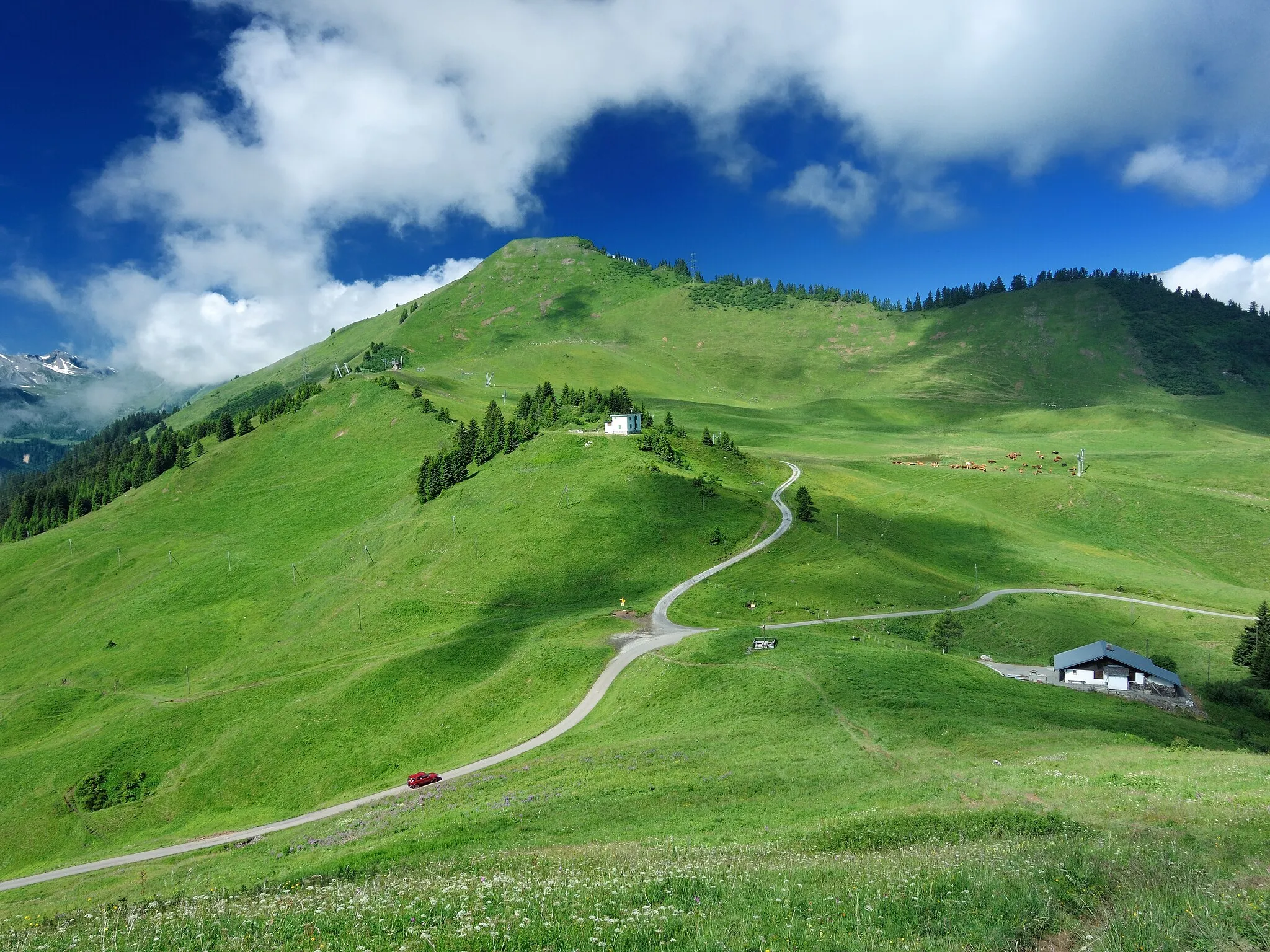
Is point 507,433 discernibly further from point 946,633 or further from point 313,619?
point 946,633

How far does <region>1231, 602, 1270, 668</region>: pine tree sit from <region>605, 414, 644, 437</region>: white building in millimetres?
103728

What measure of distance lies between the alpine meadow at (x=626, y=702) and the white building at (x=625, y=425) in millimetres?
8283

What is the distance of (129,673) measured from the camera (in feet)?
326

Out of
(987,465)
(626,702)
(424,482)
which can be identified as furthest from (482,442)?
(987,465)

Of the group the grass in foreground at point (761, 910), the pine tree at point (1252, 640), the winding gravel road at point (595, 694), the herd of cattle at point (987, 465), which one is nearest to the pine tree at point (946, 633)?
the winding gravel road at point (595, 694)

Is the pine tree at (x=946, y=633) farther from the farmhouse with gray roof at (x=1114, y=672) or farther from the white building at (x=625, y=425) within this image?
the white building at (x=625, y=425)

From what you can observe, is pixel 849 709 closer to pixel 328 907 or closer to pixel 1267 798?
pixel 1267 798

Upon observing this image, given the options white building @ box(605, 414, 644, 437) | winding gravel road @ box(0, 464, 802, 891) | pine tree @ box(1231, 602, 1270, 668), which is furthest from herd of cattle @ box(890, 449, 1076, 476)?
winding gravel road @ box(0, 464, 802, 891)

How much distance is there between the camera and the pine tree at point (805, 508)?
120188mm

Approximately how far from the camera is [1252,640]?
246 feet

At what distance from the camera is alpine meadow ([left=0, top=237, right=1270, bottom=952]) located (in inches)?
575

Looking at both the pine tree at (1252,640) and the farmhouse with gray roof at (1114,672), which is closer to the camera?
the farmhouse with gray roof at (1114,672)

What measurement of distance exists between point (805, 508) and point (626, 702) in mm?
69682

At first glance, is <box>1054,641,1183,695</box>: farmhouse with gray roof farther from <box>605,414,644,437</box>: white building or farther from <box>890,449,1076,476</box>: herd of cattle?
<box>890,449,1076,476</box>: herd of cattle
